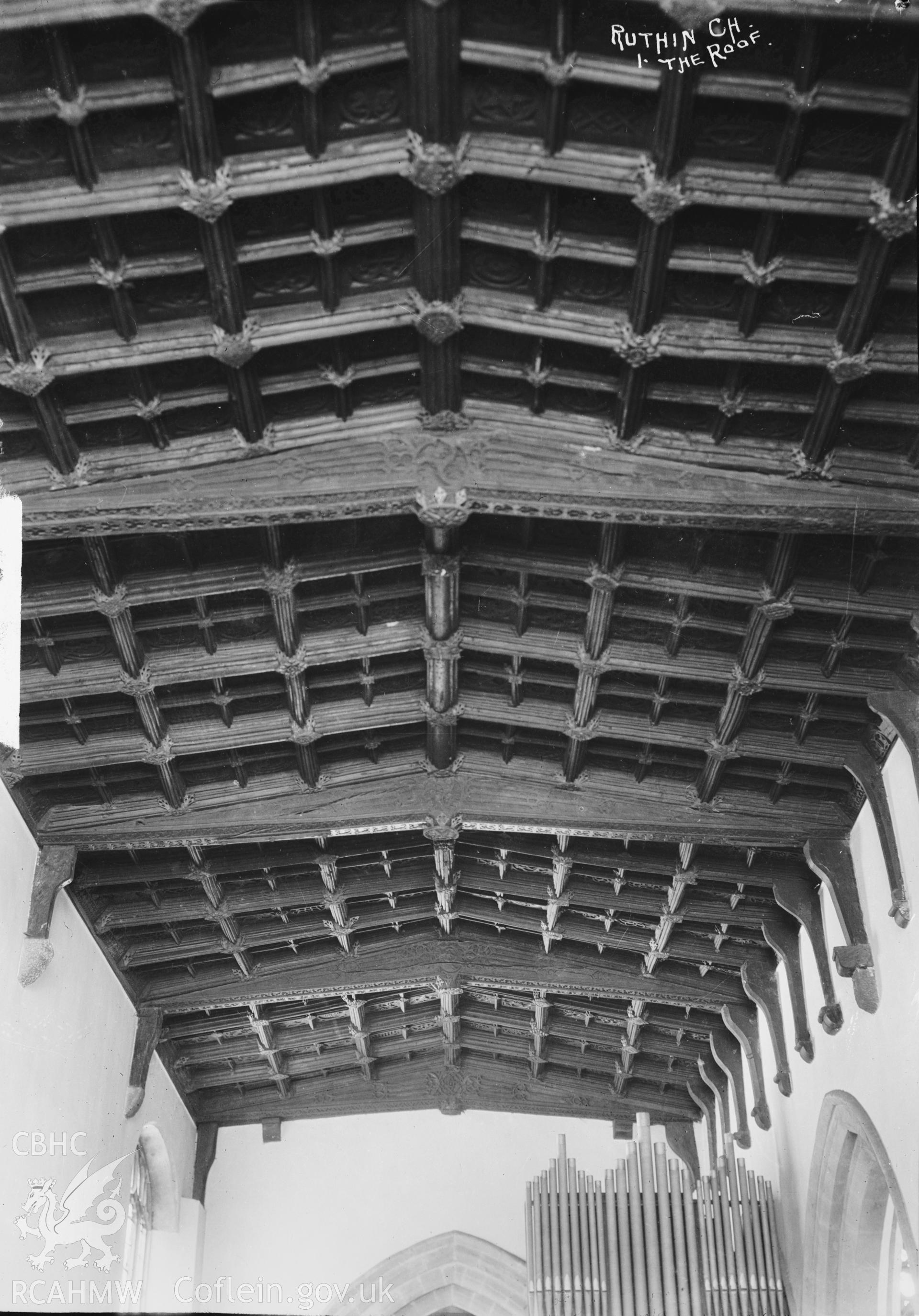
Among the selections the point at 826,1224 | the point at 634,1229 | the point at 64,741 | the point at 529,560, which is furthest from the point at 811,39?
the point at 634,1229

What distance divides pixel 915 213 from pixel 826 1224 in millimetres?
10765

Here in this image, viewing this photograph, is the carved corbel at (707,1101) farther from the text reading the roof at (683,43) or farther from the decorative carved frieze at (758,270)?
the text reading the roof at (683,43)

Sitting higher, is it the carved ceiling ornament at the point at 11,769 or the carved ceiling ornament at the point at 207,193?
the carved ceiling ornament at the point at 207,193

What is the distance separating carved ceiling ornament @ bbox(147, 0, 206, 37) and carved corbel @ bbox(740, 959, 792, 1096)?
12.6 meters

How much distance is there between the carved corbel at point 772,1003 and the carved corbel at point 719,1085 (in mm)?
3224

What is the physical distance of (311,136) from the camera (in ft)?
26.6

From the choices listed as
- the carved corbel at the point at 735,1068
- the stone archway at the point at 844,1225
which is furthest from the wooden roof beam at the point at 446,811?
the carved corbel at the point at 735,1068

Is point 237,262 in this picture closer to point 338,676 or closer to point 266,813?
point 338,676


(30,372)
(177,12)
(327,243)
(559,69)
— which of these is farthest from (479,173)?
(30,372)

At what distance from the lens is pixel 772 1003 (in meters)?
16.3

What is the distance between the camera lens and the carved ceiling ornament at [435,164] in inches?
323

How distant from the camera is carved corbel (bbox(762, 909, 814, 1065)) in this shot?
14.9 metres

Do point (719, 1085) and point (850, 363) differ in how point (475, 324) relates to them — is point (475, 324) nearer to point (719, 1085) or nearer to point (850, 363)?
point (850, 363)

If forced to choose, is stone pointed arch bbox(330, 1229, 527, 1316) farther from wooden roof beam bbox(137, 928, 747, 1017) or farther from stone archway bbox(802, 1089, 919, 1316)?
stone archway bbox(802, 1089, 919, 1316)
